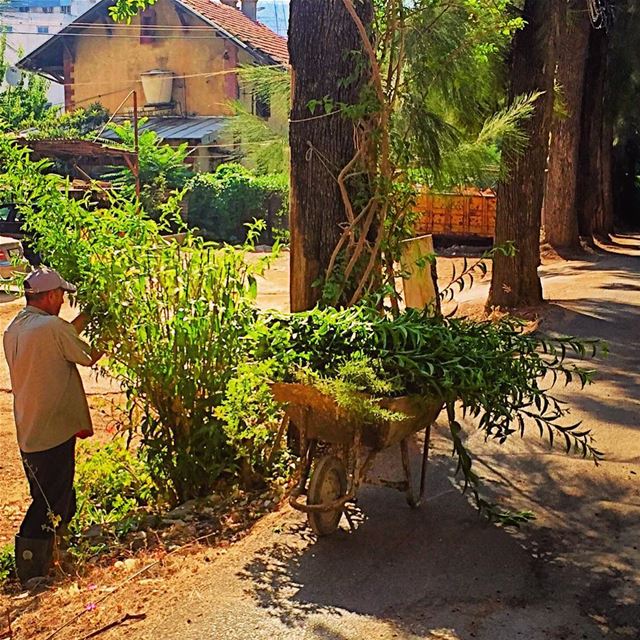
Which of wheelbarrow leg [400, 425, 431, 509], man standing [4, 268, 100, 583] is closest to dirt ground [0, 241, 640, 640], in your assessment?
wheelbarrow leg [400, 425, 431, 509]

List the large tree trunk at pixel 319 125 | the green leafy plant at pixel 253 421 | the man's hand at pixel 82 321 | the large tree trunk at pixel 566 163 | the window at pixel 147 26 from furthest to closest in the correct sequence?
the window at pixel 147 26
the large tree trunk at pixel 566 163
the large tree trunk at pixel 319 125
the man's hand at pixel 82 321
the green leafy plant at pixel 253 421

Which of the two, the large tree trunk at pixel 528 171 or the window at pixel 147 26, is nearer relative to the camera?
the large tree trunk at pixel 528 171

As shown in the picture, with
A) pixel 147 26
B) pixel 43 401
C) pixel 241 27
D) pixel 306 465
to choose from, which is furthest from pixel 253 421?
pixel 147 26

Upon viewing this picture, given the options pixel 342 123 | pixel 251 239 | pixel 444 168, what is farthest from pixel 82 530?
pixel 444 168

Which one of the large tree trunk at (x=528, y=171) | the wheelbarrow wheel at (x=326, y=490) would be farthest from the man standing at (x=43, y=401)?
the large tree trunk at (x=528, y=171)

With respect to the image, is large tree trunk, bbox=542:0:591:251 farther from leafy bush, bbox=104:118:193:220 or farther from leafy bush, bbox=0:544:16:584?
leafy bush, bbox=0:544:16:584

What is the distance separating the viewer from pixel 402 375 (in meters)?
4.96

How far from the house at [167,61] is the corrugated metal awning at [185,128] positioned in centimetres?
3

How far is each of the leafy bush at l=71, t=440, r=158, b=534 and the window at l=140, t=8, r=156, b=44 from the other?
2688 centimetres

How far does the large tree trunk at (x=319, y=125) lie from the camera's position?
635cm

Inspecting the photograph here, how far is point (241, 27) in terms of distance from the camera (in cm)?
3100

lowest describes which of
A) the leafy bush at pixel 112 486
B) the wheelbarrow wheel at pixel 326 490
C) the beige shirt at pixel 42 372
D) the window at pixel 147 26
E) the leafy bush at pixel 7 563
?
the leafy bush at pixel 7 563

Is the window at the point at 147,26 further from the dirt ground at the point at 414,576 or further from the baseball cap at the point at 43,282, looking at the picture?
the baseball cap at the point at 43,282

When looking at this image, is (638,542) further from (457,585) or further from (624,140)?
(624,140)
